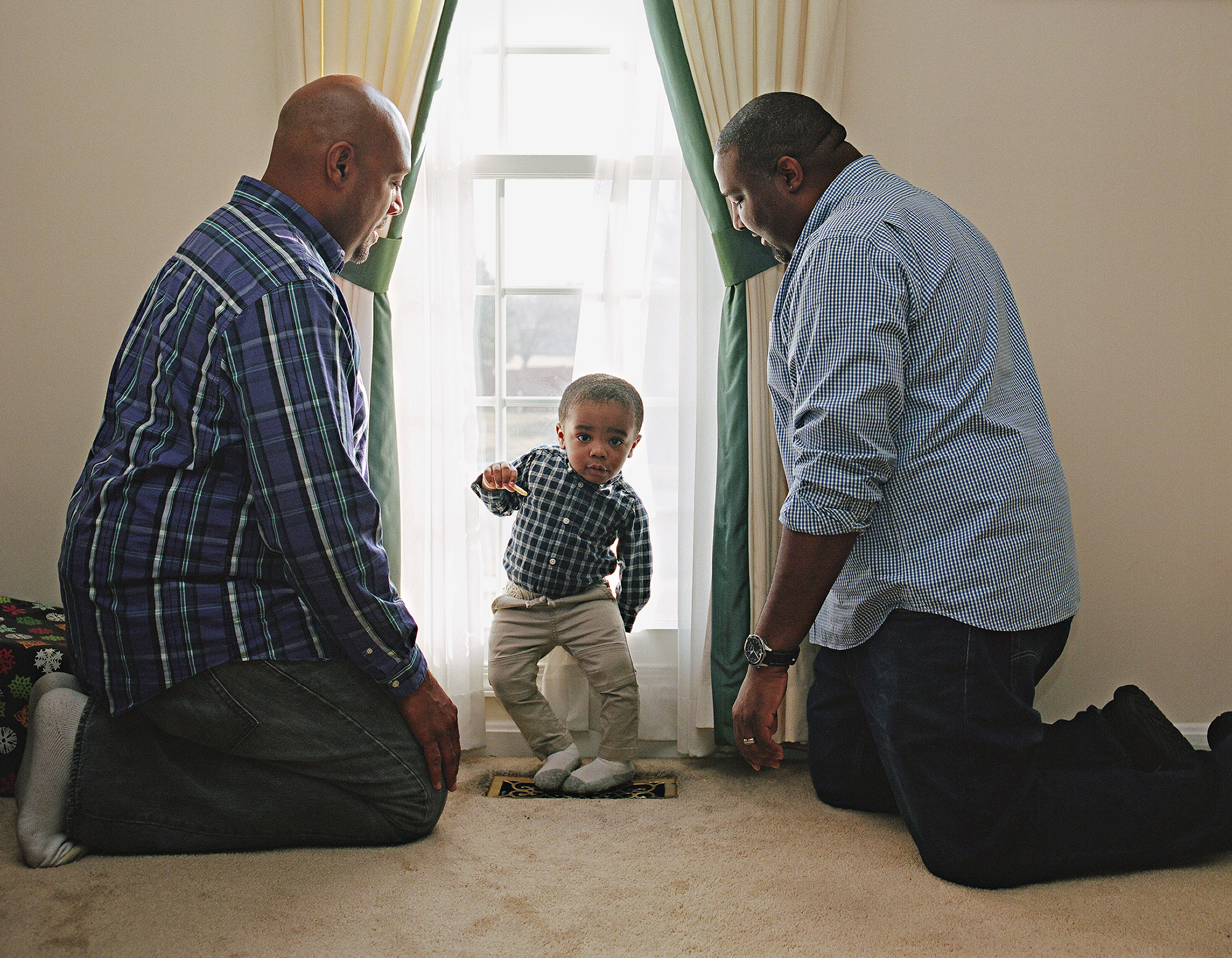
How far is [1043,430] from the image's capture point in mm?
1595

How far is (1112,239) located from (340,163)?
74.2 inches

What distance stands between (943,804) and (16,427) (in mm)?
2404

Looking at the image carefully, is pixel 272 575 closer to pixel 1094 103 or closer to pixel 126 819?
pixel 126 819

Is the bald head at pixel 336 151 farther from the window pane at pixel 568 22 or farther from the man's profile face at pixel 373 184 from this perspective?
the window pane at pixel 568 22

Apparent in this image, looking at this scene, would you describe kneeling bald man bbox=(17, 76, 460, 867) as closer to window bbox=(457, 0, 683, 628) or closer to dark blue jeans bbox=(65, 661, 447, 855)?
dark blue jeans bbox=(65, 661, 447, 855)

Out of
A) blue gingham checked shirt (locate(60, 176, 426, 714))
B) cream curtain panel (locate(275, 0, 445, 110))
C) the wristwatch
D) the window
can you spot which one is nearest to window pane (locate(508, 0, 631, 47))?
the window

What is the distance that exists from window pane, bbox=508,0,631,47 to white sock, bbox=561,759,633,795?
1.88m

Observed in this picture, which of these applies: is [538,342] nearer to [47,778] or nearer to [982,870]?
[47,778]

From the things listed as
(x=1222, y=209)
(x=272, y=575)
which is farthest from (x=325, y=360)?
(x=1222, y=209)

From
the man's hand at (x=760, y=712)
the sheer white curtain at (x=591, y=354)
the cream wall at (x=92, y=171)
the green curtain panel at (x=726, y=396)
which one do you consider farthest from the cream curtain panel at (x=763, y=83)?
the cream wall at (x=92, y=171)

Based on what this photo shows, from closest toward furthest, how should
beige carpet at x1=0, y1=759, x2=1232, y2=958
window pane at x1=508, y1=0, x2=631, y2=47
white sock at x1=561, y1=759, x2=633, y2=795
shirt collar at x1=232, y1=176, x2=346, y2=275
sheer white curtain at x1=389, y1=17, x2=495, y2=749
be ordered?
1. beige carpet at x1=0, y1=759, x2=1232, y2=958
2. shirt collar at x1=232, y1=176, x2=346, y2=275
3. white sock at x1=561, y1=759, x2=633, y2=795
4. sheer white curtain at x1=389, y1=17, x2=495, y2=749
5. window pane at x1=508, y1=0, x2=631, y2=47

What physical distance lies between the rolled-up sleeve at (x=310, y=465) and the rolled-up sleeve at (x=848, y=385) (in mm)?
720

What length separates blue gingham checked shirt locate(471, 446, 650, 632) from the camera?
2.19 m

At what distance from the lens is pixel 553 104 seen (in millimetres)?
2418
